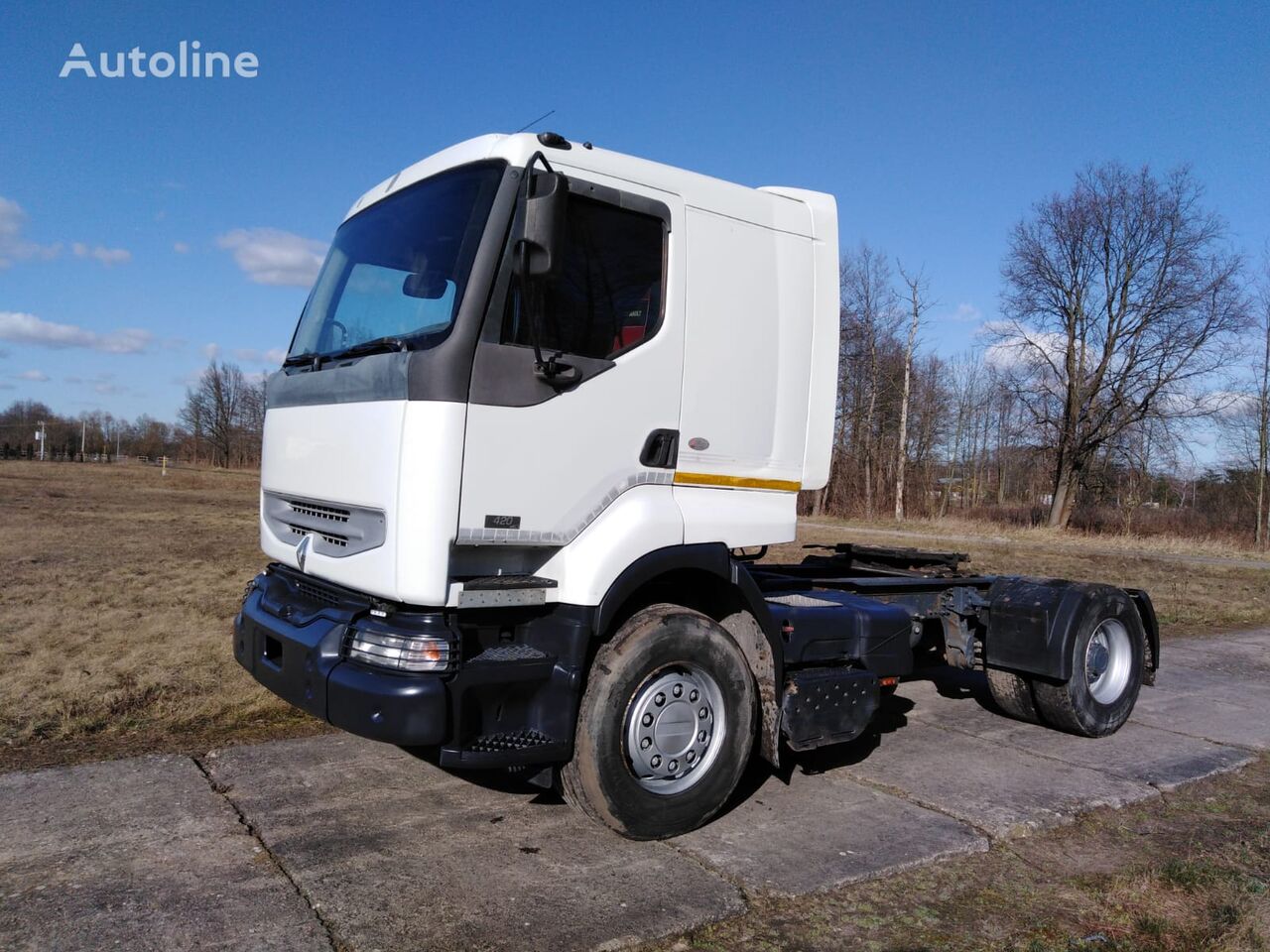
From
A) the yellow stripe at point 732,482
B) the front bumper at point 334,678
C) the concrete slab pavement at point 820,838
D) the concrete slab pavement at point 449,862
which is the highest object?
the yellow stripe at point 732,482

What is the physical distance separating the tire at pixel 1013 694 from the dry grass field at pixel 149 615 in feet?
14.8

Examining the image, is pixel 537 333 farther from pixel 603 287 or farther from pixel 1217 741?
pixel 1217 741

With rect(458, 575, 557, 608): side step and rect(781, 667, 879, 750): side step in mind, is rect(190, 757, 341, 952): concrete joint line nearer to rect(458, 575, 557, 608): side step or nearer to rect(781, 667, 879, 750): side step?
rect(458, 575, 557, 608): side step

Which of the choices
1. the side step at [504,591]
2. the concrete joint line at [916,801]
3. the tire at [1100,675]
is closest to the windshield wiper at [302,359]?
the side step at [504,591]

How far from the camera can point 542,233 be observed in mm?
3594

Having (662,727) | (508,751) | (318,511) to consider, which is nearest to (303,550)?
(318,511)

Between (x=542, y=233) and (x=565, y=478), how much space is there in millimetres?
976

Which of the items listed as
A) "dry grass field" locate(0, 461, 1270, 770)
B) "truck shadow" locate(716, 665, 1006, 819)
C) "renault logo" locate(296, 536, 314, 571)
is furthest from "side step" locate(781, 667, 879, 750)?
"dry grass field" locate(0, 461, 1270, 770)

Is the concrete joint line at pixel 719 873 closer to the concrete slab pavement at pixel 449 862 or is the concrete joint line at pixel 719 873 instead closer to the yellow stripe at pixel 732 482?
the concrete slab pavement at pixel 449 862

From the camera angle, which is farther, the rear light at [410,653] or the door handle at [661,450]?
the door handle at [661,450]

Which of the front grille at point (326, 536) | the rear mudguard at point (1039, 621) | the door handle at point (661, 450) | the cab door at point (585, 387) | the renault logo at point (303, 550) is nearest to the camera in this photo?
the cab door at point (585, 387)

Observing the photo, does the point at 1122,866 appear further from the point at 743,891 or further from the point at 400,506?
the point at 400,506

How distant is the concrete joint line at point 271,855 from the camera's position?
10.5 ft

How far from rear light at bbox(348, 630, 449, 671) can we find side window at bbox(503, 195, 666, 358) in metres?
1.22
